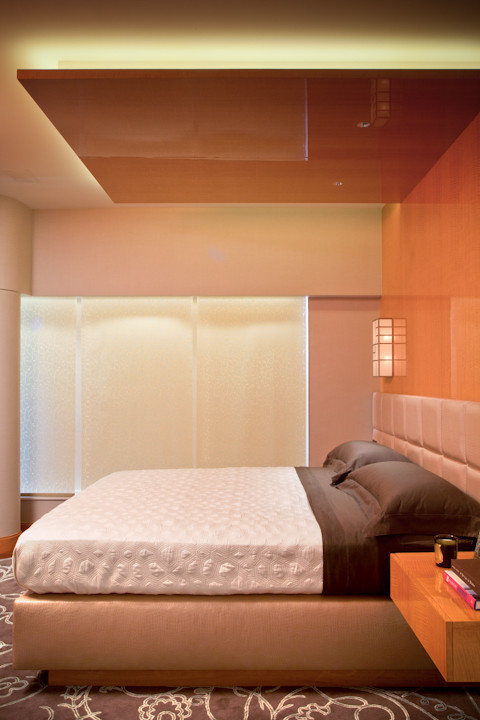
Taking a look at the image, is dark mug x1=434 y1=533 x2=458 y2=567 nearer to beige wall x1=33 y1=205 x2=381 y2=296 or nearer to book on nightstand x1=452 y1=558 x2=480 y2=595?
book on nightstand x1=452 y1=558 x2=480 y2=595

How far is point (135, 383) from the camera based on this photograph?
4.73m

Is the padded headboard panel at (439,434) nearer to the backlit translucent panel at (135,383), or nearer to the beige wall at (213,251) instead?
the beige wall at (213,251)

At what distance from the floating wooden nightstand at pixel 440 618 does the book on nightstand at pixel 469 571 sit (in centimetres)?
6

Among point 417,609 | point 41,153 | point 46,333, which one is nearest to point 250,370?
point 46,333

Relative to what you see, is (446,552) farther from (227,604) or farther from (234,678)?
(234,678)

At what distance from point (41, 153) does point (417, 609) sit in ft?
10.8

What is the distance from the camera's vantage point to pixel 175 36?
236cm

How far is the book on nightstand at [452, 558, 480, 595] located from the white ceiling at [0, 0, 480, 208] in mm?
2084

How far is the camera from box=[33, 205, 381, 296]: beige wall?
4.50m

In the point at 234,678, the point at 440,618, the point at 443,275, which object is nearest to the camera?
the point at 440,618

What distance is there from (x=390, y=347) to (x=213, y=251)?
65.3 inches

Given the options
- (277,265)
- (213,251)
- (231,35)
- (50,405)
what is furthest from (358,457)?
(50,405)

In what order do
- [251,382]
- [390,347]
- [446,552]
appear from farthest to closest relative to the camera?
[251,382] < [390,347] < [446,552]

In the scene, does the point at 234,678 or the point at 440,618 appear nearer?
the point at 440,618
